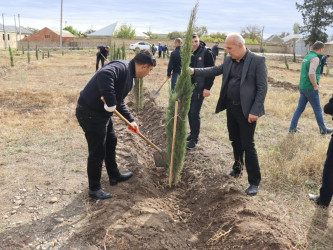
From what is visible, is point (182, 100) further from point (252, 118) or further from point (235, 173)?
point (235, 173)

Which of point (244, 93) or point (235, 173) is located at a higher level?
point (244, 93)

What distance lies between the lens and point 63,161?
492 centimetres

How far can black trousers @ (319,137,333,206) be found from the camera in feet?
11.2

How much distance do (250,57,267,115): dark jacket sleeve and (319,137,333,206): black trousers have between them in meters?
0.97

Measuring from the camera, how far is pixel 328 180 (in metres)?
3.46

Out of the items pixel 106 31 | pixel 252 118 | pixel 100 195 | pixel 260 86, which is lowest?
Answer: pixel 100 195

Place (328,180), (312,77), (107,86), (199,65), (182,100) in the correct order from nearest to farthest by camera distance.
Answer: (107,86) < (328,180) < (182,100) < (199,65) < (312,77)

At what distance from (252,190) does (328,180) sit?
925mm

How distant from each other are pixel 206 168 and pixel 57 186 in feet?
7.57

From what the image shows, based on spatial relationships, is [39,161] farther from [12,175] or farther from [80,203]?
[80,203]

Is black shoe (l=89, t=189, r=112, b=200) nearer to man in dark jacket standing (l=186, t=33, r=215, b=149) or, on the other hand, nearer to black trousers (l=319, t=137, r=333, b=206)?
man in dark jacket standing (l=186, t=33, r=215, b=149)

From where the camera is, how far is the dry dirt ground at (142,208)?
9.71 ft

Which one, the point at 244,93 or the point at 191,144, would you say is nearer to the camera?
Answer: the point at 244,93

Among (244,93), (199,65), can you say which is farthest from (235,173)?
(199,65)
